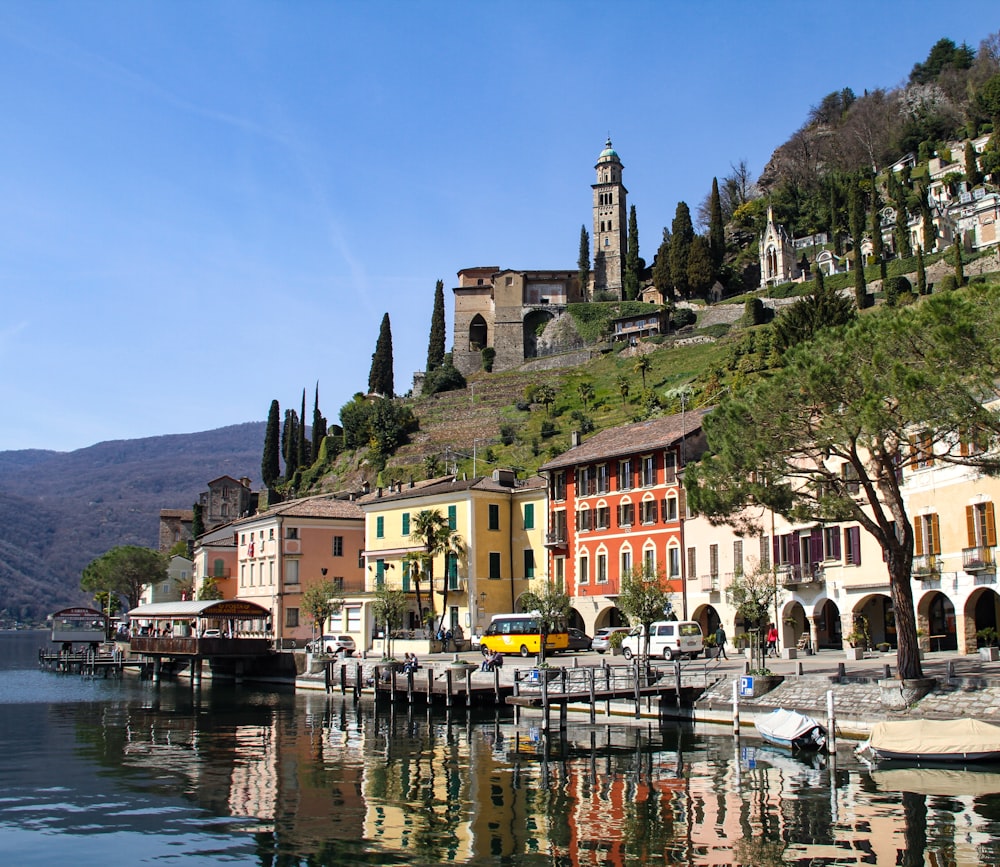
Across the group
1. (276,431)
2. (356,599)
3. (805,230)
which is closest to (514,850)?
(356,599)

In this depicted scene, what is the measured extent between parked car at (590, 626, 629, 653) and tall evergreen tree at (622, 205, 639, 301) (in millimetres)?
99636

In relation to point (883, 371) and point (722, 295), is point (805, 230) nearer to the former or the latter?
point (722, 295)

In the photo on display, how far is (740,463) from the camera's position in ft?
101

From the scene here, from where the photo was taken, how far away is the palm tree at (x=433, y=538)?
59500mm

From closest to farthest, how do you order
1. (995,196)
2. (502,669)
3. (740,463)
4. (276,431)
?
1. (740,463)
2. (502,669)
3. (995,196)
4. (276,431)

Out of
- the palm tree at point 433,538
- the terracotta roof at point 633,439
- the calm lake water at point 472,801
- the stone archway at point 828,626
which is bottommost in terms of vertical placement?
the calm lake water at point 472,801

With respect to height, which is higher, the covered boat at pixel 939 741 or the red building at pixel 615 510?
the red building at pixel 615 510

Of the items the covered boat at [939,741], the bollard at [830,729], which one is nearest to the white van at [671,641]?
A: the bollard at [830,729]

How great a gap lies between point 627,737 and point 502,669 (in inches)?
402

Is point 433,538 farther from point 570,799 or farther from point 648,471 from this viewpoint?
point 570,799

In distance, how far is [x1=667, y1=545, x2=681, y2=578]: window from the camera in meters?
51.8

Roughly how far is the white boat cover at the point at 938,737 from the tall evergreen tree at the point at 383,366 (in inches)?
4491

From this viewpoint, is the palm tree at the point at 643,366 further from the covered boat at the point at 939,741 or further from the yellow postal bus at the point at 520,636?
the covered boat at the point at 939,741

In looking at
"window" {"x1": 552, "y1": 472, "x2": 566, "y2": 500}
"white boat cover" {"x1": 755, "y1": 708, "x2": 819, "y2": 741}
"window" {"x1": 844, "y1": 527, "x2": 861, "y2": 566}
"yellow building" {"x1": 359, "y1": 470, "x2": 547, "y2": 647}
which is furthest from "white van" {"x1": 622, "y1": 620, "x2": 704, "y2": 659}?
"yellow building" {"x1": 359, "y1": 470, "x2": 547, "y2": 647}
